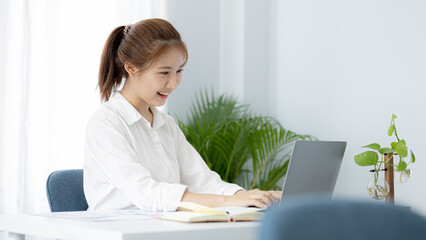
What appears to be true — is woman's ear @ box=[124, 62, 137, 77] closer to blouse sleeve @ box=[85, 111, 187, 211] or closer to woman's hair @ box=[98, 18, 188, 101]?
woman's hair @ box=[98, 18, 188, 101]

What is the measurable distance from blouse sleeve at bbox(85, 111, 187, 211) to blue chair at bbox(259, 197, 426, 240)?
103 cm

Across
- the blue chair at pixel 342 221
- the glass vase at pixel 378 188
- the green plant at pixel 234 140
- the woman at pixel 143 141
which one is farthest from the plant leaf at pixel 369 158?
the blue chair at pixel 342 221

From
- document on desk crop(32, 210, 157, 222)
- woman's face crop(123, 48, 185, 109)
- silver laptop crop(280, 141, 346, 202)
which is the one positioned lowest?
document on desk crop(32, 210, 157, 222)

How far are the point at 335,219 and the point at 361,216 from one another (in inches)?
1.4

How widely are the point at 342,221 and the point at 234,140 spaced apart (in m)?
3.04

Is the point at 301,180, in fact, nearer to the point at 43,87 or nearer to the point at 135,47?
the point at 135,47

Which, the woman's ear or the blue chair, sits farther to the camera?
the woman's ear

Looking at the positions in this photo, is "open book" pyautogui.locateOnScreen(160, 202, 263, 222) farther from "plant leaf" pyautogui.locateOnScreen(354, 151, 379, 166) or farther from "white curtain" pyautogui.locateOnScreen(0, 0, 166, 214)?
"white curtain" pyautogui.locateOnScreen(0, 0, 166, 214)

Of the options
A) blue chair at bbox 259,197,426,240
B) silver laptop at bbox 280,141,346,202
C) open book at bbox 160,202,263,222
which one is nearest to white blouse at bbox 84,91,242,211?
open book at bbox 160,202,263,222

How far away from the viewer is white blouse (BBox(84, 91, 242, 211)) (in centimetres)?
173

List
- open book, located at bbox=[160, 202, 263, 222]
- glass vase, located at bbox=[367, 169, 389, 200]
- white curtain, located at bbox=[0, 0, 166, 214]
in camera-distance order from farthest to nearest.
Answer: white curtain, located at bbox=[0, 0, 166, 214], glass vase, located at bbox=[367, 169, 389, 200], open book, located at bbox=[160, 202, 263, 222]

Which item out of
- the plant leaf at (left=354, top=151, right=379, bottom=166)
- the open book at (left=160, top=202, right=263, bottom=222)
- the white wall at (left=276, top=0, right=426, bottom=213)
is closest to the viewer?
the open book at (left=160, top=202, right=263, bottom=222)

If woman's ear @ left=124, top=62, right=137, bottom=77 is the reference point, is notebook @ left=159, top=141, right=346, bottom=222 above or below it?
below

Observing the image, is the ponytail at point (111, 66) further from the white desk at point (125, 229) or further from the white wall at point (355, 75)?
the white wall at point (355, 75)
